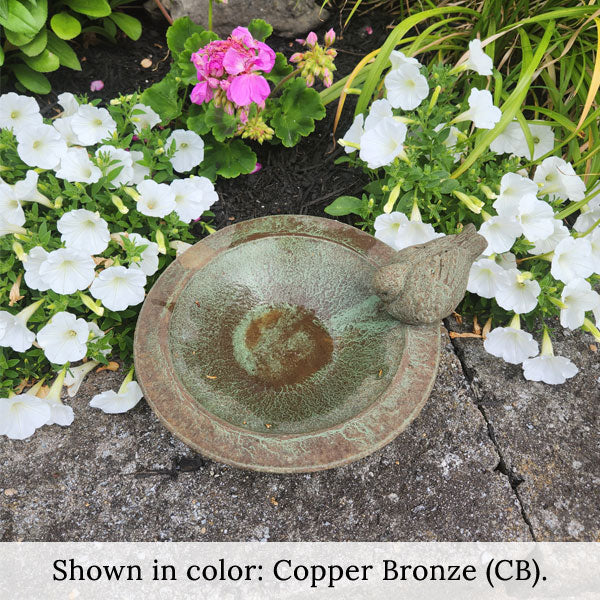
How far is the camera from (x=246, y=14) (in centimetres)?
292

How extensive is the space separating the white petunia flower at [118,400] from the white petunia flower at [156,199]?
622 millimetres

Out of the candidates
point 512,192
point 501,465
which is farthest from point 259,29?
point 501,465

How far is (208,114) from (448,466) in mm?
1744

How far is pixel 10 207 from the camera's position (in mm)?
1908

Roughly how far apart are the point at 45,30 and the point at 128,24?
0.43 meters

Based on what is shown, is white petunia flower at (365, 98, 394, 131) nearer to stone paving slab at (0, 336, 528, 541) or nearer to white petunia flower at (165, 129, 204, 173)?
white petunia flower at (165, 129, 204, 173)

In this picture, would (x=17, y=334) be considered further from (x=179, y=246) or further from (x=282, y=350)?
(x=282, y=350)

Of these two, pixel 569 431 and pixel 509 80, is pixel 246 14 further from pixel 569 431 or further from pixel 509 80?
pixel 569 431

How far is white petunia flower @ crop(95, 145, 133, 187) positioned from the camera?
1.99 meters

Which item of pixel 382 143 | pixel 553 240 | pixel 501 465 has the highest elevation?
pixel 382 143

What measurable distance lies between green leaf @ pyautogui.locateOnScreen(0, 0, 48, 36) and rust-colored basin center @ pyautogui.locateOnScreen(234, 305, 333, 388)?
67.5 inches

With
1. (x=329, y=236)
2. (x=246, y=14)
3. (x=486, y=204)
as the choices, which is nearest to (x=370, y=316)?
(x=329, y=236)

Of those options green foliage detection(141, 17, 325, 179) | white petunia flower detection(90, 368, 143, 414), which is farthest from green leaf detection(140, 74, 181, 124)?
white petunia flower detection(90, 368, 143, 414)

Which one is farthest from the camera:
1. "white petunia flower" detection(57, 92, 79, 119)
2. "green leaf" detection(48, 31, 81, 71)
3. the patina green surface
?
"green leaf" detection(48, 31, 81, 71)
